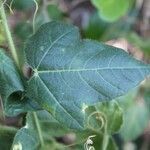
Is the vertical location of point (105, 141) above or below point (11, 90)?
below

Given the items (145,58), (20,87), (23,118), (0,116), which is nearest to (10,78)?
(20,87)

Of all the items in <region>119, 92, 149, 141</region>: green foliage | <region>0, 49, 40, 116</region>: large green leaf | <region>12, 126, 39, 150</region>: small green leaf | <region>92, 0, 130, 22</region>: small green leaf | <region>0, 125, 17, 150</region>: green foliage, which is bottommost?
<region>119, 92, 149, 141</region>: green foliage

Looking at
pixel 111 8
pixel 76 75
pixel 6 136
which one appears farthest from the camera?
pixel 111 8

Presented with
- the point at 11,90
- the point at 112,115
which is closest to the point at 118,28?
the point at 112,115

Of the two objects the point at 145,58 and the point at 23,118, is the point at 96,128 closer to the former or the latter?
the point at 23,118

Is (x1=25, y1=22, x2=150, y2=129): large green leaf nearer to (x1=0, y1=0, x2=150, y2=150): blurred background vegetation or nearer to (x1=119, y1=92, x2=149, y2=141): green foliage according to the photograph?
(x1=0, y1=0, x2=150, y2=150): blurred background vegetation

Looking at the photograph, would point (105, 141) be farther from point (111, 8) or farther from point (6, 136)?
point (111, 8)

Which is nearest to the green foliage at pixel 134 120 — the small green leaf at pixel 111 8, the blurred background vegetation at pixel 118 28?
the blurred background vegetation at pixel 118 28

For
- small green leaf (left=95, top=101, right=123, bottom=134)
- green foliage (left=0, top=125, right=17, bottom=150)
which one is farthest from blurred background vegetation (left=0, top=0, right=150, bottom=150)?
green foliage (left=0, top=125, right=17, bottom=150)
